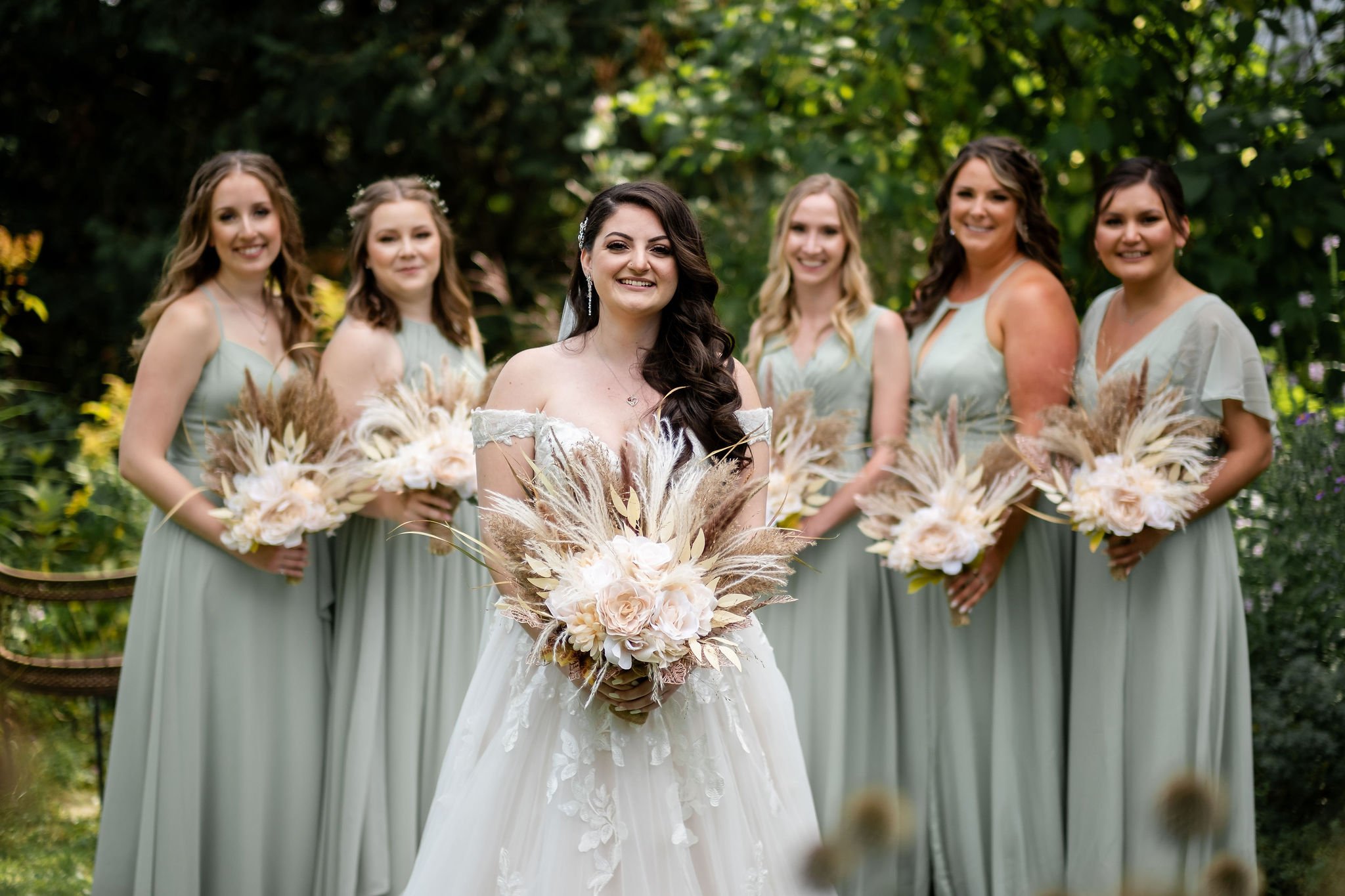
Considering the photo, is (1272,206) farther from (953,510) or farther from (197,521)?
(197,521)

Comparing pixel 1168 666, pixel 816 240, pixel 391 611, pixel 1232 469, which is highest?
pixel 816 240

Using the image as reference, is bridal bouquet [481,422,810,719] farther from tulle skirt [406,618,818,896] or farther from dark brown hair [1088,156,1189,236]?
dark brown hair [1088,156,1189,236]

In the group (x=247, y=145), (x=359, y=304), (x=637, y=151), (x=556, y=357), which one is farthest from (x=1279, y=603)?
(x=247, y=145)

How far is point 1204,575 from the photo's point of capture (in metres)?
4.08

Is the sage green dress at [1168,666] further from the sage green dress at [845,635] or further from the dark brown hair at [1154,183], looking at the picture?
the sage green dress at [845,635]

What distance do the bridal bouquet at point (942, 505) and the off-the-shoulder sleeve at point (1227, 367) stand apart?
68 centimetres

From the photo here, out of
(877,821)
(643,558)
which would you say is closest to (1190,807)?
(877,821)

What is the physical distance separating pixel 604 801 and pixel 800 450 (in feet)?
6.09

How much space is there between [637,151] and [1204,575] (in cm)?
687

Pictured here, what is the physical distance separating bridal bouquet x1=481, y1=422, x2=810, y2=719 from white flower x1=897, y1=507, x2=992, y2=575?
131 cm

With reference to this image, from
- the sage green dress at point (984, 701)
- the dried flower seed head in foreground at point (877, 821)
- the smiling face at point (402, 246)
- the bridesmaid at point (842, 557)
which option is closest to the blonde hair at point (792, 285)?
the bridesmaid at point (842, 557)

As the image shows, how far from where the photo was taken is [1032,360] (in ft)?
14.5

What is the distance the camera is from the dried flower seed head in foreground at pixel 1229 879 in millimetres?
1266

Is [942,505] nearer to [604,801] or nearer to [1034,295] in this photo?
[1034,295]
